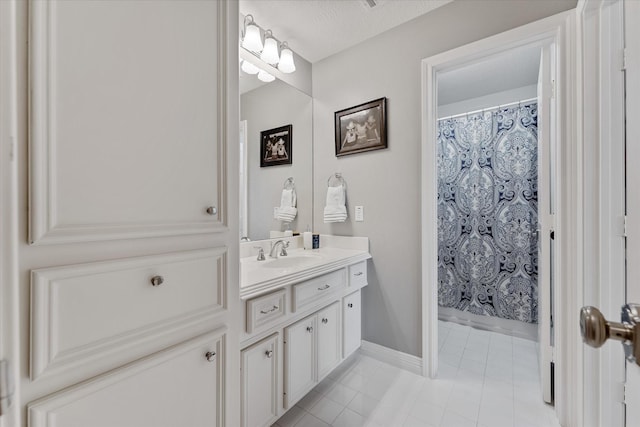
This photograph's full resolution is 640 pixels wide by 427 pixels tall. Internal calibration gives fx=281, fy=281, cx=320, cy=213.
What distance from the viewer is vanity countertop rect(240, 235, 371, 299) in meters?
1.20

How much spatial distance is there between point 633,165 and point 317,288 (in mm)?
1286

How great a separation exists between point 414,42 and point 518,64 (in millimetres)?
990

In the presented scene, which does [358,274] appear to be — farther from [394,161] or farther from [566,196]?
[566,196]

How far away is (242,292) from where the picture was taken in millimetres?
1090

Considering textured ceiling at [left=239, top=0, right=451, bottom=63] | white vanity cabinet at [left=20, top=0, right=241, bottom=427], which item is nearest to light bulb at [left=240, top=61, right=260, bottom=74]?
textured ceiling at [left=239, top=0, right=451, bottom=63]

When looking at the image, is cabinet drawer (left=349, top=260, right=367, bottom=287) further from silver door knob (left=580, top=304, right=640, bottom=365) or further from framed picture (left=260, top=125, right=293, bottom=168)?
silver door knob (left=580, top=304, right=640, bottom=365)

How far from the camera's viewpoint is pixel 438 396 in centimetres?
167

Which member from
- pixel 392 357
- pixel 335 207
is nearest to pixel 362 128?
pixel 335 207

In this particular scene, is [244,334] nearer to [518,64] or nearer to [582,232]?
[582,232]

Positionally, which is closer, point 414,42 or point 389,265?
point 414,42

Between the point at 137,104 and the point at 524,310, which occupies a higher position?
the point at 137,104

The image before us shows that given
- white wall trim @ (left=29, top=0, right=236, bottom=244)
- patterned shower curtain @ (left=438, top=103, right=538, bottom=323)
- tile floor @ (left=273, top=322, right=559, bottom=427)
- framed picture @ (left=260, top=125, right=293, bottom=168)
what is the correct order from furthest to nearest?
1. patterned shower curtain @ (left=438, top=103, right=538, bottom=323)
2. framed picture @ (left=260, top=125, right=293, bottom=168)
3. tile floor @ (left=273, top=322, right=559, bottom=427)
4. white wall trim @ (left=29, top=0, right=236, bottom=244)

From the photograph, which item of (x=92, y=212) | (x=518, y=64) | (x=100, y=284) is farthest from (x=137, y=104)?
(x=518, y=64)

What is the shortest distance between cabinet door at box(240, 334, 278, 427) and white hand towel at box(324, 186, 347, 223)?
107cm
